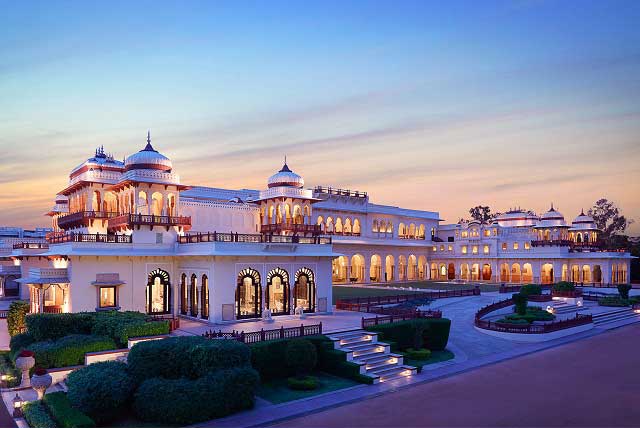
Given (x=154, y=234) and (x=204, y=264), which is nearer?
(x=204, y=264)

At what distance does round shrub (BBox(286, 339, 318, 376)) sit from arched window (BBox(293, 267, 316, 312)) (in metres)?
10.3

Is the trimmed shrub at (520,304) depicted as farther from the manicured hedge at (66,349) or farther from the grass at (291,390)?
the manicured hedge at (66,349)

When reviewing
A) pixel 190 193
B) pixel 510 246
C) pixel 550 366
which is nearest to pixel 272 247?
pixel 550 366

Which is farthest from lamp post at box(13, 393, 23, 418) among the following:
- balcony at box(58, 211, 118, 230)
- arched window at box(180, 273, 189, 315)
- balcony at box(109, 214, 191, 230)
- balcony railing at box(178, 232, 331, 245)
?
balcony at box(58, 211, 118, 230)

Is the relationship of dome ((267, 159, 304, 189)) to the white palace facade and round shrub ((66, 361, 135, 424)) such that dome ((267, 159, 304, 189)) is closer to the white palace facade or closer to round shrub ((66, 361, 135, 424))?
the white palace facade

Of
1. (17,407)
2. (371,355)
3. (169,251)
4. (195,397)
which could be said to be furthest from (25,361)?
(371,355)

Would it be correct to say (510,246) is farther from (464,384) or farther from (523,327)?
(464,384)

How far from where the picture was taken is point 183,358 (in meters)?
18.2

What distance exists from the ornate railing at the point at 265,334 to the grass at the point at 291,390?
1925 millimetres

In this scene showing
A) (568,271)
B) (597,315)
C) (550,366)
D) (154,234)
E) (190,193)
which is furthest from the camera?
(568,271)

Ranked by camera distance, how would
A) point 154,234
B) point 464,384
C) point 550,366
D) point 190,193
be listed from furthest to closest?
point 190,193, point 154,234, point 550,366, point 464,384

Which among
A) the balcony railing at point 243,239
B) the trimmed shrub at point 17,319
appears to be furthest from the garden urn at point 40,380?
the trimmed shrub at point 17,319

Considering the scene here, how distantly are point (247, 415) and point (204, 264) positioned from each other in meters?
13.5

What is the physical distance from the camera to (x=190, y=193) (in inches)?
1988
